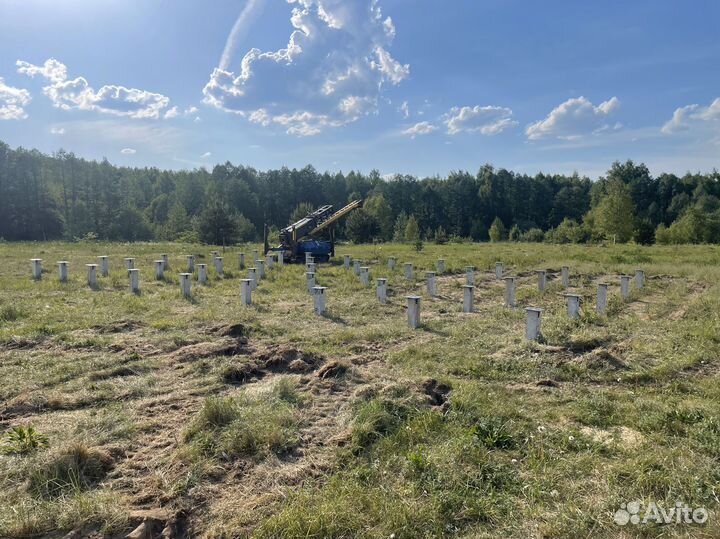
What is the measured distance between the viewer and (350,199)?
258 feet

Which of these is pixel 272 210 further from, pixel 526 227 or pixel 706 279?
pixel 706 279

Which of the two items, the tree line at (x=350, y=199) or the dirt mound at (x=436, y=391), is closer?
the dirt mound at (x=436, y=391)

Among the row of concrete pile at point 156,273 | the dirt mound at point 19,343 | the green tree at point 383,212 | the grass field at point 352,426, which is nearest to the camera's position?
Answer: the grass field at point 352,426

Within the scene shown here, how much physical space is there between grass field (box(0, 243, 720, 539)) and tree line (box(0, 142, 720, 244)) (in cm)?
3498

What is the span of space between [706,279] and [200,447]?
1809cm

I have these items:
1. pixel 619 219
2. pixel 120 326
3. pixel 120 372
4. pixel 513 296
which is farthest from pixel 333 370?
pixel 619 219

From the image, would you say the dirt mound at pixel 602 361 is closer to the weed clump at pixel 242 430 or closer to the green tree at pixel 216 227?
the weed clump at pixel 242 430

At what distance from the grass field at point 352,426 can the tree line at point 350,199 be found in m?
35.0

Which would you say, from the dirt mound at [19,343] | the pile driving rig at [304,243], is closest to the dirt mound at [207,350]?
the dirt mound at [19,343]

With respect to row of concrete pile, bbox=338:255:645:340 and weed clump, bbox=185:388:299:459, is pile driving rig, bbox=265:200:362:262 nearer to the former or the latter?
row of concrete pile, bbox=338:255:645:340

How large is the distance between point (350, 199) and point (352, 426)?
7510 cm

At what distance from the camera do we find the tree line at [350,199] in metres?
45.6

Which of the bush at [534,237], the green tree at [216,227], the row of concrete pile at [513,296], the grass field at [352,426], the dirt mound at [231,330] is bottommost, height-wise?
the grass field at [352,426]

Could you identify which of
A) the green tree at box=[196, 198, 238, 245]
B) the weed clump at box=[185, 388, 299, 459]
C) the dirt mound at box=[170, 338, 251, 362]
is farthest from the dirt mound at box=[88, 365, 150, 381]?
the green tree at box=[196, 198, 238, 245]
